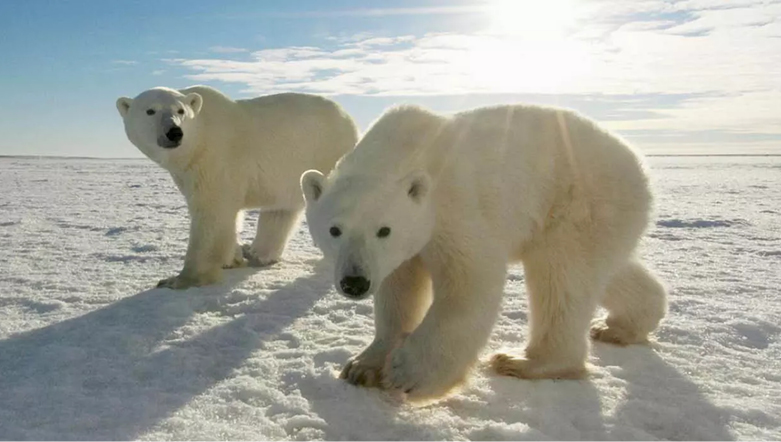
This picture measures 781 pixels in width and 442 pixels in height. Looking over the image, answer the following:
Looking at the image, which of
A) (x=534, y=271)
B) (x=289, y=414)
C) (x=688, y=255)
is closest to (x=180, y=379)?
(x=289, y=414)

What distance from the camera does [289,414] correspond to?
253 cm

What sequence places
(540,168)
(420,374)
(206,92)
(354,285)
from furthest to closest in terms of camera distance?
(206,92), (540,168), (420,374), (354,285)

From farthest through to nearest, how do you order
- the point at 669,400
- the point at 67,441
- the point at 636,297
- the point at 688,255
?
the point at 688,255 < the point at 636,297 < the point at 669,400 < the point at 67,441

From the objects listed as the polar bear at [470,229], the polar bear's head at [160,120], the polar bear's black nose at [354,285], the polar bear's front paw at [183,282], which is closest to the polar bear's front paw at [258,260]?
the polar bear's front paw at [183,282]

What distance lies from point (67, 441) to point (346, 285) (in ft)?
3.47

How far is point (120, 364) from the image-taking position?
10.3 ft

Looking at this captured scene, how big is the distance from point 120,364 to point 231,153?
2.74 meters

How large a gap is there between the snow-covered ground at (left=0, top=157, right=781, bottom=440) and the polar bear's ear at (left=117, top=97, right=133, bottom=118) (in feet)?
4.27

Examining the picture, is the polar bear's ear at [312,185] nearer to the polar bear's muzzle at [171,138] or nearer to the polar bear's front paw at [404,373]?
the polar bear's front paw at [404,373]

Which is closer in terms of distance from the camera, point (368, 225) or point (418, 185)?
point (368, 225)

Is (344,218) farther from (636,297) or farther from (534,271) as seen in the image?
(636,297)

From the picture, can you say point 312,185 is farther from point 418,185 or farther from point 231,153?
point 231,153

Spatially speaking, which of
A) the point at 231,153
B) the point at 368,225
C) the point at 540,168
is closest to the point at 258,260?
the point at 231,153

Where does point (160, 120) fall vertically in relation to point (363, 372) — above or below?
above
